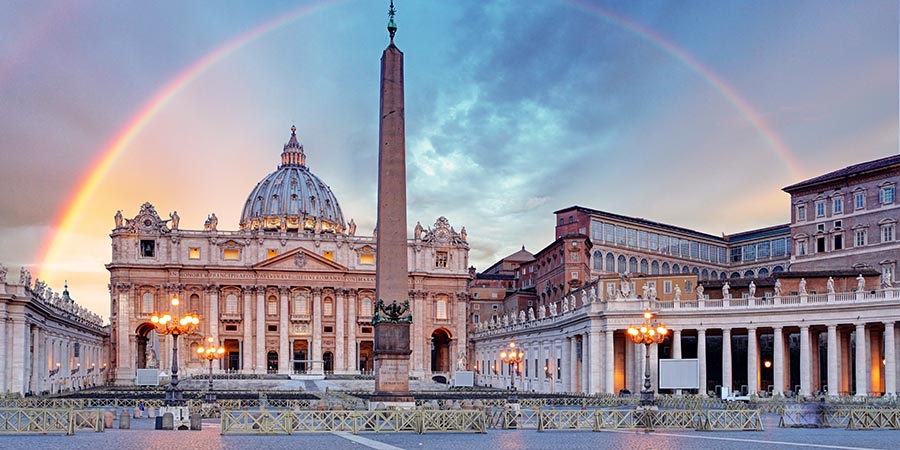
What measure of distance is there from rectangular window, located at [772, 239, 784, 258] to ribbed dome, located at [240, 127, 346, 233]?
66663mm

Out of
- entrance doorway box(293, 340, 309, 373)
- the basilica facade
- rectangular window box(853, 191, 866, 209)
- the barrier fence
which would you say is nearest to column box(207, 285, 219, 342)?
the basilica facade

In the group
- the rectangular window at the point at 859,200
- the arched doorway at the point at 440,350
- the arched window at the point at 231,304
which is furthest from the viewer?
the arched doorway at the point at 440,350

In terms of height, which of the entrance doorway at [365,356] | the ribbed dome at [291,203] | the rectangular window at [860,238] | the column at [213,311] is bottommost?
the entrance doorway at [365,356]

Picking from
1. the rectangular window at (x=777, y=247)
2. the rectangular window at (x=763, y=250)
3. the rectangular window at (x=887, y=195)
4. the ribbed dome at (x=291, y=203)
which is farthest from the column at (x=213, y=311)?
the rectangular window at (x=887, y=195)

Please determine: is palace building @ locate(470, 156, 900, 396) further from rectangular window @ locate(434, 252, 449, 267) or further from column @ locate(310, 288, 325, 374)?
column @ locate(310, 288, 325, 374)

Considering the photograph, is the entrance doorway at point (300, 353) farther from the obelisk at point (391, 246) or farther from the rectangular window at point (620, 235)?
the obelisk at point (391, 246)

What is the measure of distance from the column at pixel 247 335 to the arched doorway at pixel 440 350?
878 inches

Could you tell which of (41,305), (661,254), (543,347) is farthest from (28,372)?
(661,254)

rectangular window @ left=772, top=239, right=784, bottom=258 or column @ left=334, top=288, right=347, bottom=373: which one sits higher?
rectangular window @ left=772, top=239, right=784, bottom=258

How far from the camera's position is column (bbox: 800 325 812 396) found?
56.9 m

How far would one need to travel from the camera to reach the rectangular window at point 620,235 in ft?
346

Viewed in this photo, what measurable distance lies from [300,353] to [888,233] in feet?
231

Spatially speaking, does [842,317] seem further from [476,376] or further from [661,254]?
[476,376]

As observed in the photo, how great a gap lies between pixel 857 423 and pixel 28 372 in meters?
51.0
